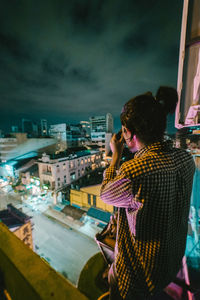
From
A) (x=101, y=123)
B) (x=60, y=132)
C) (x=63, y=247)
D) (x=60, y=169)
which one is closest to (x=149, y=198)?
(x=63, y=247)

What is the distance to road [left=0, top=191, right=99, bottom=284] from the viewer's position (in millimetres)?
8617

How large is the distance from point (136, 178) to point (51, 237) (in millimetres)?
13853

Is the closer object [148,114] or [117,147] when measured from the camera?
[148,114]

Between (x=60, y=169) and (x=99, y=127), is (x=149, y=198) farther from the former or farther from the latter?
(x=99, y=127)

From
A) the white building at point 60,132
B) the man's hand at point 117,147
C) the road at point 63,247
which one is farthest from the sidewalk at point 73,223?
the white building at point 60,132

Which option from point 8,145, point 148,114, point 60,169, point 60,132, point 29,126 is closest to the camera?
point 148,114

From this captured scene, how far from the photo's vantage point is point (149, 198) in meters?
0.65

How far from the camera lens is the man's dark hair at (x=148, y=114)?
0.75m

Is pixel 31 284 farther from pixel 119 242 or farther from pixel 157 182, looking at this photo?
pixel 157 182

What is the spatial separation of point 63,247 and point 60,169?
8.25 metres

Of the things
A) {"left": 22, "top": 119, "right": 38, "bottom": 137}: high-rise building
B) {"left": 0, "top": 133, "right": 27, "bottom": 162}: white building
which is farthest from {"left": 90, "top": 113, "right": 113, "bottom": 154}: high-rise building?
{"left": 22, "top": 119, "right": 38, "bottom": 137}: high-rise building

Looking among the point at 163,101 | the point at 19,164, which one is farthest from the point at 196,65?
the point at 19,164

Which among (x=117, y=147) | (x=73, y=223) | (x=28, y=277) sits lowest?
(x=73, y=223)

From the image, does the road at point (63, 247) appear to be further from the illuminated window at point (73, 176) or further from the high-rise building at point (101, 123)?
the high-rise building at point (101, 123)
